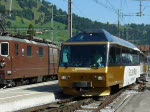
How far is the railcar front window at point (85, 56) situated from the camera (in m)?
20.6

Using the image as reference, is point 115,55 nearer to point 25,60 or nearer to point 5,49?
point 5,49

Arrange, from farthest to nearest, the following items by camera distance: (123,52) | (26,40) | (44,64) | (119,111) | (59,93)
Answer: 1. (44,64)
2. (26,40)
3. (123,52)
4. (59,93)
5. (119,111)

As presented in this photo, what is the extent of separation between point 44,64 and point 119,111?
17750 mm

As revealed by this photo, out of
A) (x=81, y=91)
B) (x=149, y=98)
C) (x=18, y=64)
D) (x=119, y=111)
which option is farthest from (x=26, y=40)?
(x=119, y=111)

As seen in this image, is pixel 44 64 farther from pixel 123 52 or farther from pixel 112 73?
pixel 112 73

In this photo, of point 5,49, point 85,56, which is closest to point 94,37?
point 85,56

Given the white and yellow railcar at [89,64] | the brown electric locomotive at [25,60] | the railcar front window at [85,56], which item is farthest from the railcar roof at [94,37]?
the brown electric locomotive at [25,60]

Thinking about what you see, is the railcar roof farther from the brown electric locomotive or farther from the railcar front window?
the brown electric locomotive

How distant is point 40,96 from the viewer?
63.2 ft

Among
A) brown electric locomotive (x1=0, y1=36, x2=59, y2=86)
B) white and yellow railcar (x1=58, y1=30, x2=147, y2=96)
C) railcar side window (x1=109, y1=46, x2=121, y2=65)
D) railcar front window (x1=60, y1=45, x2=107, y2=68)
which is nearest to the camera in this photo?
white and yellow railcar (x1=58, y1=30, x2=147, y2=96)

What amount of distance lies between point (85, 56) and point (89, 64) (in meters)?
0.48

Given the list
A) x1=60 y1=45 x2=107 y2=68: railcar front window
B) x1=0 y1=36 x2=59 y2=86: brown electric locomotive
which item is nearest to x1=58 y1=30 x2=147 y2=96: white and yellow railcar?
x1=60 y1=45 x2=107 y2=68: railcar front window

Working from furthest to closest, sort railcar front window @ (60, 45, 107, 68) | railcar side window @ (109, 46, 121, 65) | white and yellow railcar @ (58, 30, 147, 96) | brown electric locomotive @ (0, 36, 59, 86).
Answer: brown electric locomotive @ (0, 36, 59, 86) → railcar side window @ (109, 46, 121, 65) → railcar front window @ (60, 45, 107, 68) → white and yellow railcar @ (58, 30, 147, 96)

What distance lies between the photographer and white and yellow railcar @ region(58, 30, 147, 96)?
20.4 meters
